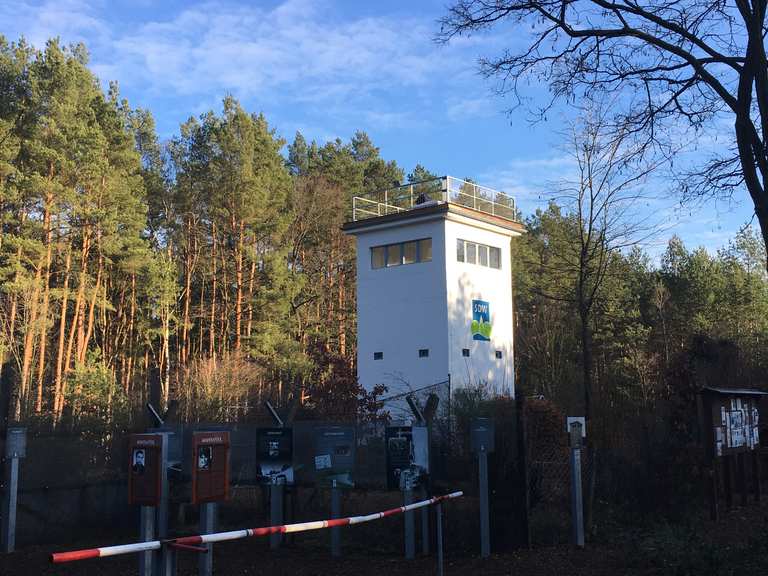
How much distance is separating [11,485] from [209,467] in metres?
6.08

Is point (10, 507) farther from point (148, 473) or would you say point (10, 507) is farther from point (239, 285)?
point (239, 285)

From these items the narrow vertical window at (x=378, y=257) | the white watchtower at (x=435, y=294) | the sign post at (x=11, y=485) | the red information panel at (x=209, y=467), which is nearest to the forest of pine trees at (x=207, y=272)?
the white watchtower at (x=435, y=294)

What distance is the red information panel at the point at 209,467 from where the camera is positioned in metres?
7.36

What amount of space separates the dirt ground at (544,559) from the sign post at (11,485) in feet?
0.85

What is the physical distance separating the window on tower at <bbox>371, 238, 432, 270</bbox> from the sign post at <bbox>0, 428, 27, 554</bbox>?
71.5ft

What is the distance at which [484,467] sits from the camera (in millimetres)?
10430

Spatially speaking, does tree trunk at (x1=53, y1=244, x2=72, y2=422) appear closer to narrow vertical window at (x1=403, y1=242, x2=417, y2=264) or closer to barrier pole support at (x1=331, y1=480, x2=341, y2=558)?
narrow vertical window at (x1=403, y1=242, x2=417, y2=264)

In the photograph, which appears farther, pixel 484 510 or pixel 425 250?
pixel 425 250

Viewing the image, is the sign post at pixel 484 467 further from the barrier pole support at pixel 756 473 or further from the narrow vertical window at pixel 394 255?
the narrow vertical window at pixel 394 255

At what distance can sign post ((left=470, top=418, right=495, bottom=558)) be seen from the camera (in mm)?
10430

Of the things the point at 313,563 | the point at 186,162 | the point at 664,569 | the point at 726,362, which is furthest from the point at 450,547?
the point at 186,162

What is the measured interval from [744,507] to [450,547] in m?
6.03

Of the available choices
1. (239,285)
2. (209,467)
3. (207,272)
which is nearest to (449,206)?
(239,285)

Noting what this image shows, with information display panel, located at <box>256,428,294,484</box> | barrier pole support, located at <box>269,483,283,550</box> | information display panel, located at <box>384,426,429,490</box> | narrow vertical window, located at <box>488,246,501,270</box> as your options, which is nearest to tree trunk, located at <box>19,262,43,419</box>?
narrow vertical window, located at <box>488,246,501,270</box>
